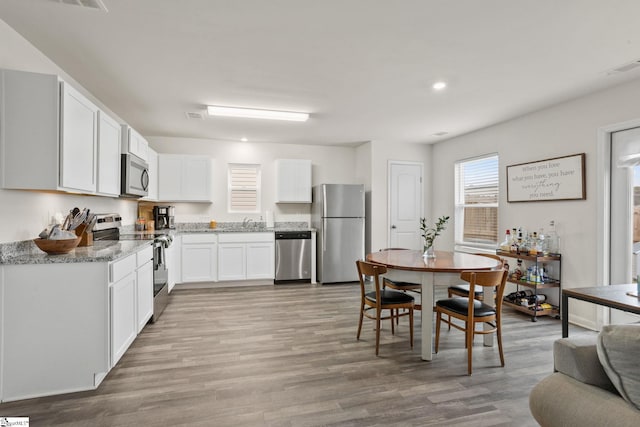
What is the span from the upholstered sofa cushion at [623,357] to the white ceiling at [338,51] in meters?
1.94

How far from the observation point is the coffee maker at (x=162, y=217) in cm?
543

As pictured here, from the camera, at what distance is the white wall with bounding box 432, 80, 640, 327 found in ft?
11.5

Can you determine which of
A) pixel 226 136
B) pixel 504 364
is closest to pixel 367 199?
pixel 226 136

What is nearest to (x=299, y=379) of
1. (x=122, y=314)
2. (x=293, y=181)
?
(x=122, y=314)

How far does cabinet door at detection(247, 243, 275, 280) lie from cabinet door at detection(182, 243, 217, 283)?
57cm

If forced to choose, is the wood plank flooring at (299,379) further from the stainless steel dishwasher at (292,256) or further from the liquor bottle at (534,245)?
the stainless steel dishwasher at (292,256)

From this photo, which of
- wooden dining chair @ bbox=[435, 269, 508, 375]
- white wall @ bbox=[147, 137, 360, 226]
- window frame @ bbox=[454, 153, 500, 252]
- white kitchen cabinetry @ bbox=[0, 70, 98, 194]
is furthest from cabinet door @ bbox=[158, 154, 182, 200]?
window frame @ bbox=[454, 153, 500, 252]

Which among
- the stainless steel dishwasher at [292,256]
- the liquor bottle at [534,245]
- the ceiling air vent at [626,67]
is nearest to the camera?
the ceiling air vent at [626,67]

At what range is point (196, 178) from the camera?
223 inches

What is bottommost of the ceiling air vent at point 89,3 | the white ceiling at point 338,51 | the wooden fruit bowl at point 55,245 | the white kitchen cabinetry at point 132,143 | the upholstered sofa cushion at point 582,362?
the upholstered sofa cushion at point 582,362

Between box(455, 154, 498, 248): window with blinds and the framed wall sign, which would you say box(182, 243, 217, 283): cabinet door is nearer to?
box(455, 154, 498, 248): window with blinds

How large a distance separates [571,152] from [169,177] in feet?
18.2

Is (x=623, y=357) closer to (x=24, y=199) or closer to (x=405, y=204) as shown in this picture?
(x=24, y=199)

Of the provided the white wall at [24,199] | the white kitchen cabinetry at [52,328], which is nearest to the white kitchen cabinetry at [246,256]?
the white wall at [24,199]
